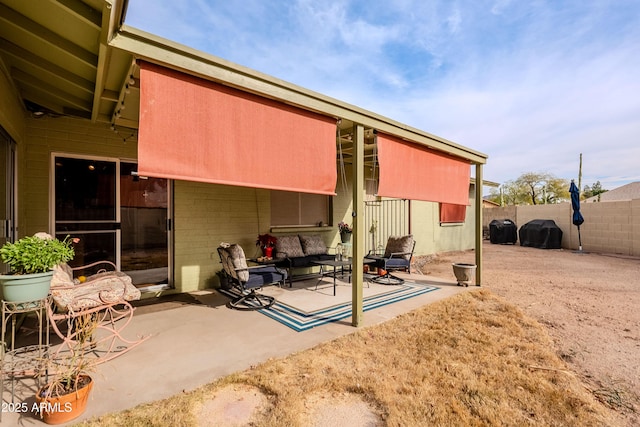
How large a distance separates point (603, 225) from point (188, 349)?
14.8m

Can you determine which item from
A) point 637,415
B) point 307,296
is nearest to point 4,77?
point 307,296

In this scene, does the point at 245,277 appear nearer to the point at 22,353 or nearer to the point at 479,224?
the point at 22,353

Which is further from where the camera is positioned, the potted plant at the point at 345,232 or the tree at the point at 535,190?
the tree at the point at 535,190

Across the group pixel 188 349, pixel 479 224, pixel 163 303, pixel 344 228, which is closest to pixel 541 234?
pixel 479 224

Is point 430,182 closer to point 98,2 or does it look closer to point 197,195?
point 197,195

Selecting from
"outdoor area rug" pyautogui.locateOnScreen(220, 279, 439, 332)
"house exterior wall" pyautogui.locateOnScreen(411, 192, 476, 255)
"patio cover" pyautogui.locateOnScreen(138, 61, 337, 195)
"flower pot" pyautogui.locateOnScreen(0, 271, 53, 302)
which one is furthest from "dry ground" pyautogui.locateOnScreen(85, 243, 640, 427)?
"house exterior wall" pyautogui.locateOnScreen(411, 192, 476, 255)

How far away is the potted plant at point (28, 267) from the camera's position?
2035 mm

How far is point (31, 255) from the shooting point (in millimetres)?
2154

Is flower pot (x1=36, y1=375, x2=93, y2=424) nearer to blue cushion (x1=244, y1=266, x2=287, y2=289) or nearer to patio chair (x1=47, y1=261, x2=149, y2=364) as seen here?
patio chair (x1=47, y1=261, x2=149, y2=364)

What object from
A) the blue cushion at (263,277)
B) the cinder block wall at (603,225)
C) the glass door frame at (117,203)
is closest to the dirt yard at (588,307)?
the cinder block wall at (603,225)

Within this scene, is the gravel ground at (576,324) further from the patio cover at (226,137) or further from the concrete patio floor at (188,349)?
the patio cover at (226,137)

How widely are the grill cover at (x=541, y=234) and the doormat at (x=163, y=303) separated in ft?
46.8

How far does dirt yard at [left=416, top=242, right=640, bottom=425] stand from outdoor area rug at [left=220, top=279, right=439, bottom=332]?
1.91 meters

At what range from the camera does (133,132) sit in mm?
4961
